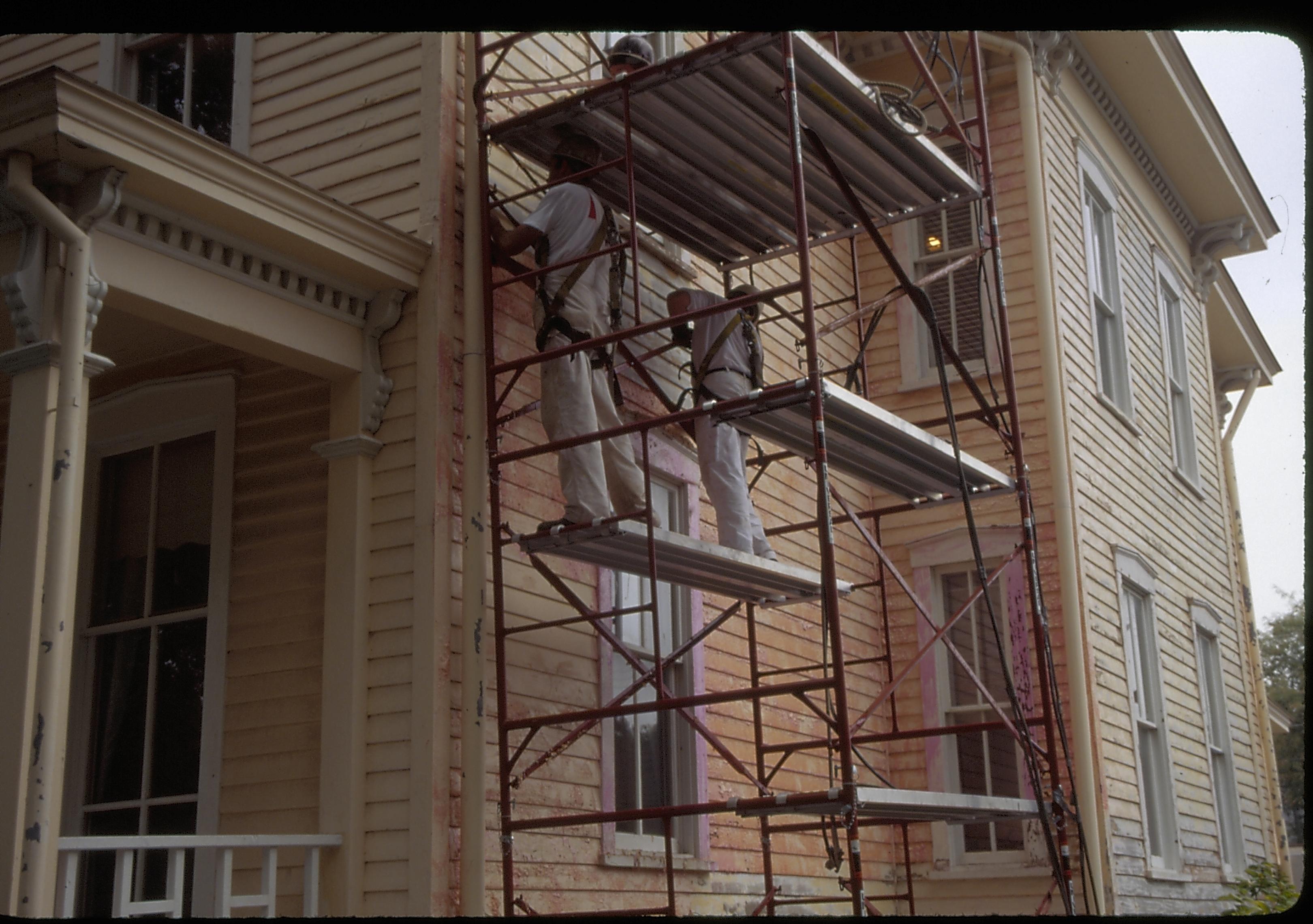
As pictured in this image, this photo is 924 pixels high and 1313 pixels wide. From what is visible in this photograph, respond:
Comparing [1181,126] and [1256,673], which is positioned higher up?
[1181,126]

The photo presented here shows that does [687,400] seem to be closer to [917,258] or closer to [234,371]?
[234,371]

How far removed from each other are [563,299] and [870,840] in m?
5.49

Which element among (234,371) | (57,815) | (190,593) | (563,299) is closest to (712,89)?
(563,299)

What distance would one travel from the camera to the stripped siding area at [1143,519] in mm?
11461

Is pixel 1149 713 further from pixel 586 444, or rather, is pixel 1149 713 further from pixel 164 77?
pixel 164 77

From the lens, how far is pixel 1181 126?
15117 mm

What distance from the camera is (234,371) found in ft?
26.9

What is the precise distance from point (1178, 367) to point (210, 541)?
11.7 meters

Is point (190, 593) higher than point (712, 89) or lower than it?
lower

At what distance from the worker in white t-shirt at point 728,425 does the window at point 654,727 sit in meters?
0.79

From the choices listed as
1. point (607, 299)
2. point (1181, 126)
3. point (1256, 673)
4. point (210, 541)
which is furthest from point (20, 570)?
point (1256, 673)

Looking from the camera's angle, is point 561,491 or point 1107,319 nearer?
point 561,491

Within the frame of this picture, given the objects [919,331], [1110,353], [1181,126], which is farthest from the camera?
[1181,126]

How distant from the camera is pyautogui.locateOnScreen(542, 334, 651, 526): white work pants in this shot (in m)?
7.37
